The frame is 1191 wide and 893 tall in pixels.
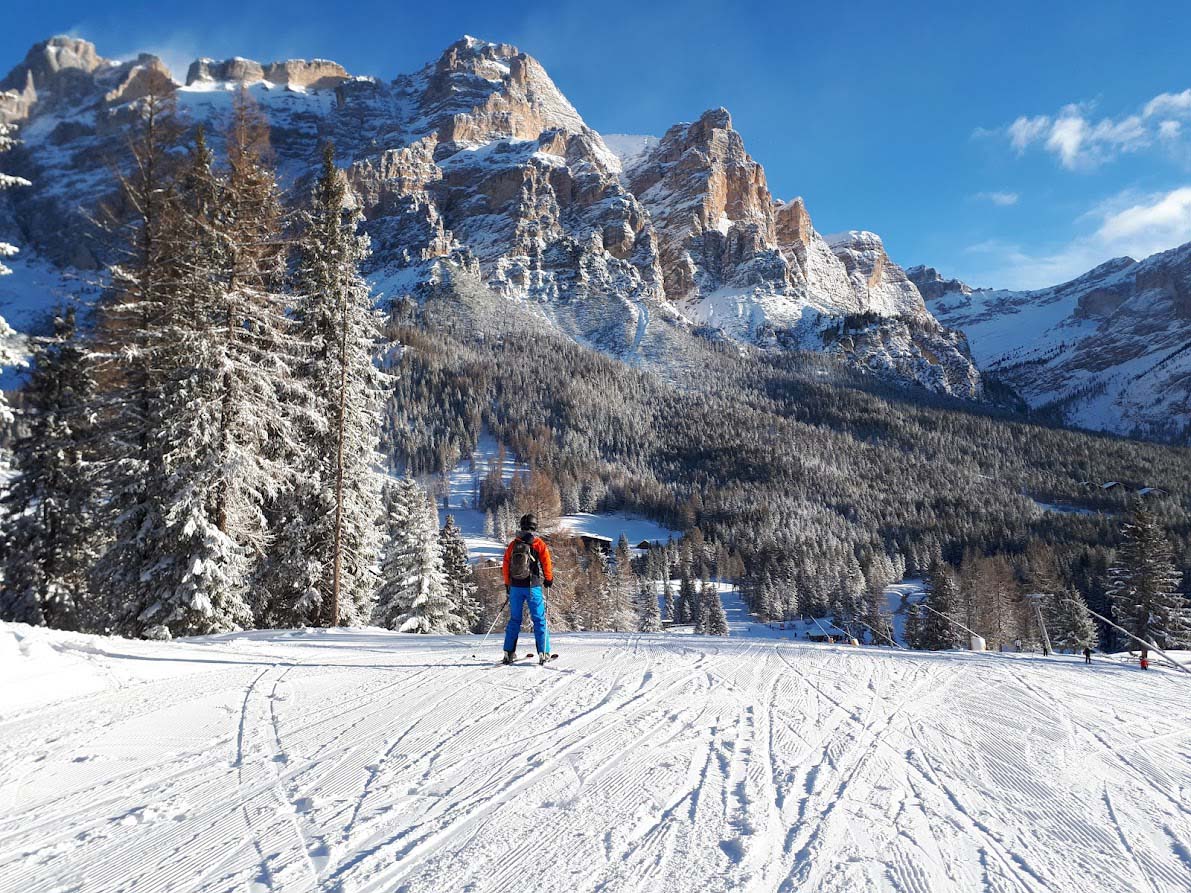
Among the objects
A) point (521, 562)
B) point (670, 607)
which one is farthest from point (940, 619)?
point (521, 562)

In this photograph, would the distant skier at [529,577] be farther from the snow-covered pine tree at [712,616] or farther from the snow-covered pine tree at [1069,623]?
the snow-covered pine tree at [712,616]

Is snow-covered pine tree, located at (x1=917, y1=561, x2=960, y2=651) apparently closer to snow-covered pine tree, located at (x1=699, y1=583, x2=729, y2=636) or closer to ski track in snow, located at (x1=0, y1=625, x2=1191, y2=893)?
snow-covered pine tree, located at (x1=699, y1=583, x2=729, y2=636)

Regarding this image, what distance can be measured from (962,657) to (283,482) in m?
15.2

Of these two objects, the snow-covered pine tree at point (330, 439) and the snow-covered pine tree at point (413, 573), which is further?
the snow-covered pine tree at point (413, 573)

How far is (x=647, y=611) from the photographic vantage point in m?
54.9

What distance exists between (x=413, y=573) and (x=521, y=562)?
1887 centimetres

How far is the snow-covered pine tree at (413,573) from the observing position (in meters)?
→ 24.9

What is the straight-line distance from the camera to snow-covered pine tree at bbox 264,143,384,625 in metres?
16.1

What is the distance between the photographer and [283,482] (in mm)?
15555

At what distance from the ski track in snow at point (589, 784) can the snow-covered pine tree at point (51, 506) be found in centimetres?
1409

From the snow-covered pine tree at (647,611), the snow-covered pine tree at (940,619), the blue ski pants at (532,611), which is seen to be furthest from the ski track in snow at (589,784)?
the snow-covered pine tree at (647,611)

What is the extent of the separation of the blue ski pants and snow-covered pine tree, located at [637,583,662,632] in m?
43.2

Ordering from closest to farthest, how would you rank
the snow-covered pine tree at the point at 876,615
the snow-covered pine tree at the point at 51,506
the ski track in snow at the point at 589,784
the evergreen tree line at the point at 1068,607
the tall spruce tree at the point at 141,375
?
the ski track in snow at the point at 589,784 → the tall spruce tree at the point at 141,375 → the snow-covered pine tree at the point at 51,506 → the evergreen tree line at the point at 1068,607 → the snow-covered pine tree at the point at 876,615

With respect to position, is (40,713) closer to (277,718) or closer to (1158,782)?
(277,718)
